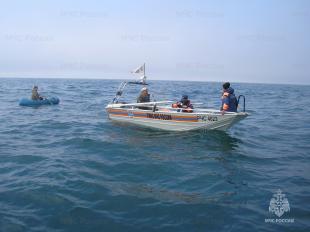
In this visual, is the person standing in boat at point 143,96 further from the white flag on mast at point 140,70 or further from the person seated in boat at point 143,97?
the white flag on mast at point 140,70

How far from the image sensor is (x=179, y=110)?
16.4 metres

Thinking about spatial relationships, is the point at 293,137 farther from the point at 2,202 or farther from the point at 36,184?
the point at 2,202

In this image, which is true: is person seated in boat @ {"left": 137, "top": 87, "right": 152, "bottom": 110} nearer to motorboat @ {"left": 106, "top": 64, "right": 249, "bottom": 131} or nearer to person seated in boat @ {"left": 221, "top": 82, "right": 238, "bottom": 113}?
motorboat @ {"left": 106, "top": 64, "right": 249, "bottom": 131}

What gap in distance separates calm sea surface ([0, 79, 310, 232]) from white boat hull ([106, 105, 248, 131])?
47 cm

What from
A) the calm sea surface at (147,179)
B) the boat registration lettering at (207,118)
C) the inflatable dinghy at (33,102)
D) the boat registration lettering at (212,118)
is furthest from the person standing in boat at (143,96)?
the inflatable dinghy at (33,102)

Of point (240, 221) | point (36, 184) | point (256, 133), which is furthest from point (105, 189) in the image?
point (256, 133)

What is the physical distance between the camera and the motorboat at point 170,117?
1515 centimetres

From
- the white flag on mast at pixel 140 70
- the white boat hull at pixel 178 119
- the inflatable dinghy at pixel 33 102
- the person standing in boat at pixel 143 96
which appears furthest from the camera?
the inflatable dinghy at pixel 33 102

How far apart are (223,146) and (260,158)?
1.99m

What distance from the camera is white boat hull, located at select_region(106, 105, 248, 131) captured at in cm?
1512

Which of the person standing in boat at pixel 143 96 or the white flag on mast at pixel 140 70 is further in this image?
the person standing in boat at pixel 143 96

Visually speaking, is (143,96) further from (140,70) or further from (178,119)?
(178,119)

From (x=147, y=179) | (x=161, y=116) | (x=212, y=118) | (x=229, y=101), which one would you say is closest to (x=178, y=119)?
(x=161, y=116)

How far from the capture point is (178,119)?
1598 centimetres
